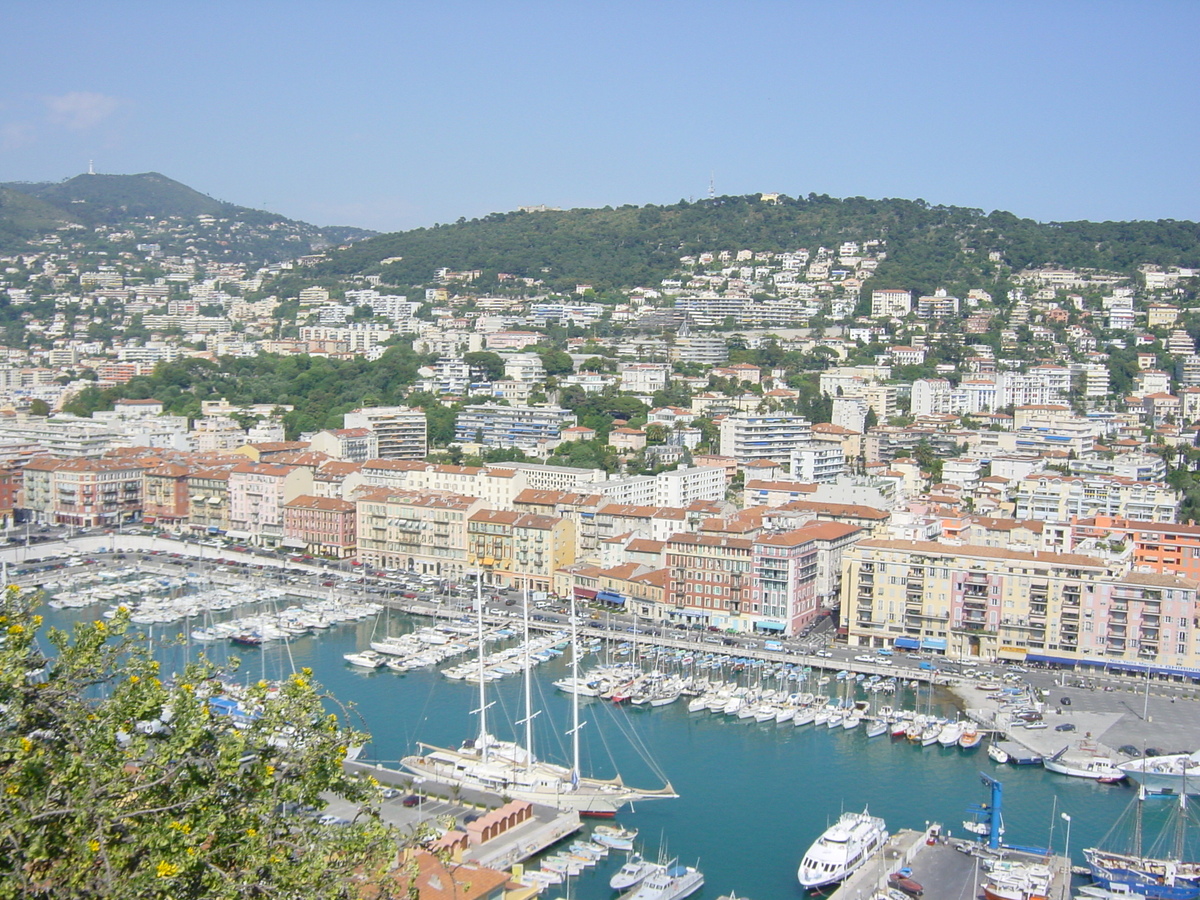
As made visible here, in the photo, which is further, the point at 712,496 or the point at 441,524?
the point at 712,496

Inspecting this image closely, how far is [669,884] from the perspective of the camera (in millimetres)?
10367

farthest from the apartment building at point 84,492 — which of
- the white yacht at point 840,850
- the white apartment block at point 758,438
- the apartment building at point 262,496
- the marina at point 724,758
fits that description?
the white yacht at point 840,850

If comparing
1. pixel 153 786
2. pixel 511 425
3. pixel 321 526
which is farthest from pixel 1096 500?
pixel 153 786

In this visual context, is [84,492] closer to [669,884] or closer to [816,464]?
[816,464]

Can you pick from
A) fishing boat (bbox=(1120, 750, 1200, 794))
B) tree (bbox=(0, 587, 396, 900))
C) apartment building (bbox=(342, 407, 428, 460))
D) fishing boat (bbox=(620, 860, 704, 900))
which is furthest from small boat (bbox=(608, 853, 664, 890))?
apartment building (bbox=(342, 407, 428, 460))

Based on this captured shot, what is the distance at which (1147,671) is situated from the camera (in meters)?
16.1

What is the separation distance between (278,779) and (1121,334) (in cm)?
4450

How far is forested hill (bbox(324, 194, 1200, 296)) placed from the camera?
53406mm

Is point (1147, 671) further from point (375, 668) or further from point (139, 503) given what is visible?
point (139, 503)

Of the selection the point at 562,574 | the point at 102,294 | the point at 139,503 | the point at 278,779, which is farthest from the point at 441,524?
the point at 102,294

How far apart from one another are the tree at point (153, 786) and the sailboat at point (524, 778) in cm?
739

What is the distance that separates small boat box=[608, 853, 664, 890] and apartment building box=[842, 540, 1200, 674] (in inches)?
318

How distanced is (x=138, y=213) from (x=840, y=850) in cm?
10575

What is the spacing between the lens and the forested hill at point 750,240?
2103 inches
